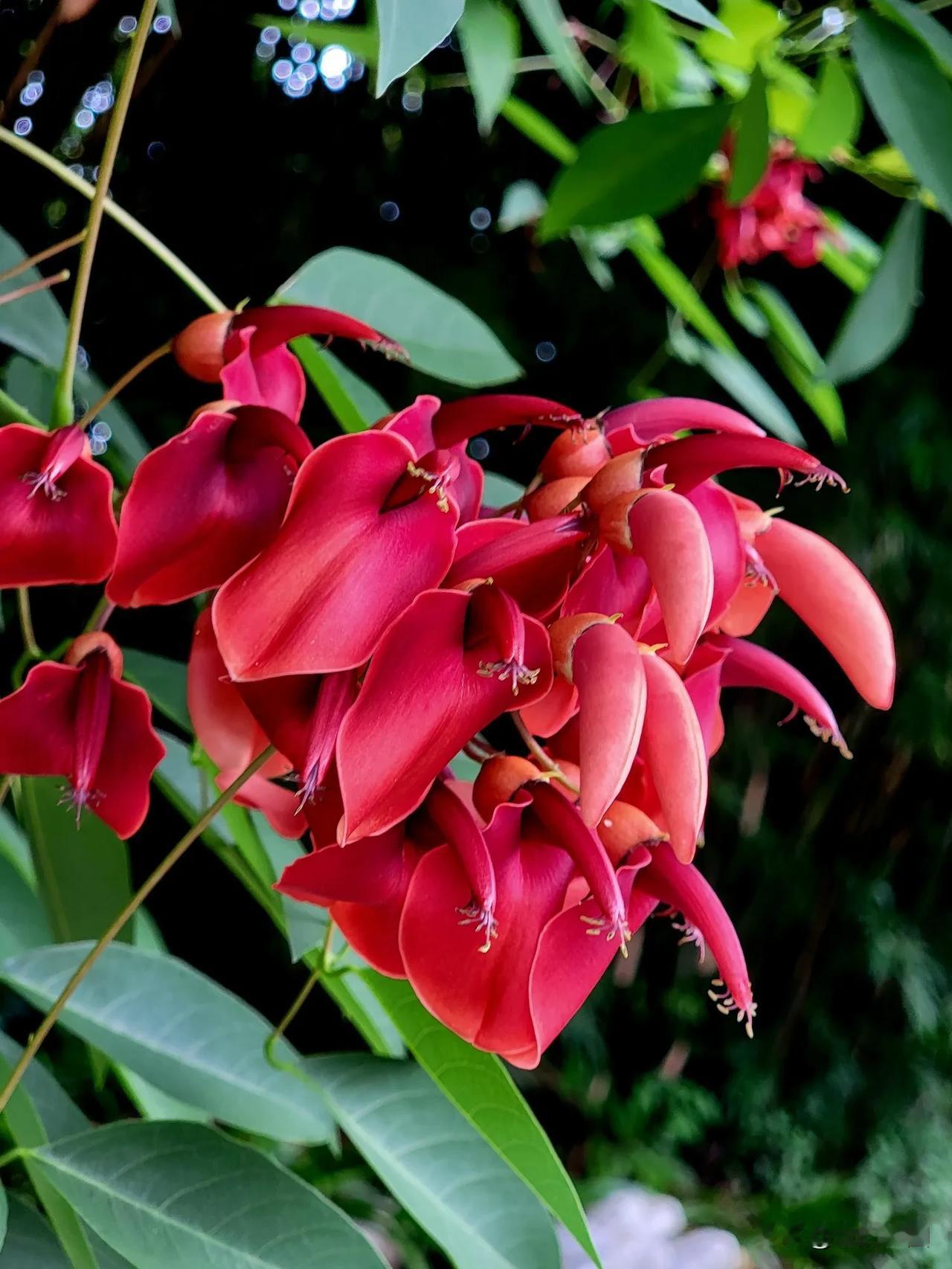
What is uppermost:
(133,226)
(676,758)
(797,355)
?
(133,226)

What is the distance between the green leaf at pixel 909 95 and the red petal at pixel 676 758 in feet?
0.64

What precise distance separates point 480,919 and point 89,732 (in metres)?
0.09

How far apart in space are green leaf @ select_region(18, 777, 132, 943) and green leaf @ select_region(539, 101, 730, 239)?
28cm

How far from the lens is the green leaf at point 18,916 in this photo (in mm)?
377

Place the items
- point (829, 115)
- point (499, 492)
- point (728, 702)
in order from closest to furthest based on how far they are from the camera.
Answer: point (499, 492), point (829, 115), point (728, 702)

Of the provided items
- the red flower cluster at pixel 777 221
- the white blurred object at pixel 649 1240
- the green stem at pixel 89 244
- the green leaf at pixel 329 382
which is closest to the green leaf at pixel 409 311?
the green leaf at pixel 329 382

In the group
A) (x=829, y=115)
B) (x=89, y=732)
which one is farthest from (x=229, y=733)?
(x=829, y=115)

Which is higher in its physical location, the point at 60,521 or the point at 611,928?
the point at 60,521

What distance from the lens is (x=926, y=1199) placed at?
3.31ft

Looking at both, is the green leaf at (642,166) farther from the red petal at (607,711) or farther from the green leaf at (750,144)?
the red petal at (607,711)

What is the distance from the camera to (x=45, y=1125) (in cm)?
33

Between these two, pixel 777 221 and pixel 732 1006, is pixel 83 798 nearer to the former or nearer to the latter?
pixel 732 1006

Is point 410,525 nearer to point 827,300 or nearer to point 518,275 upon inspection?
point 518,275

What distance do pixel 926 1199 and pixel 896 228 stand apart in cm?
89
